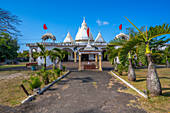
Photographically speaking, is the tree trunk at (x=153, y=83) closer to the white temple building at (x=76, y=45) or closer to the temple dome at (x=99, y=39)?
the white temple building at (x=76, y=45)

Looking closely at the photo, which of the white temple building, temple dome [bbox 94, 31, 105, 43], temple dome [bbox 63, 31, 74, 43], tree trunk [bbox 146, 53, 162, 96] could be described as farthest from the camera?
temple dome [bbox 63, 31, 74, 43]

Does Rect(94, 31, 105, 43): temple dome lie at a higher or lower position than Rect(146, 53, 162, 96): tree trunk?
higher

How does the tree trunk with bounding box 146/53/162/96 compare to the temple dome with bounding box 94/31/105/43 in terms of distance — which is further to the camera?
the temple dome with bounding box 94/31/105/43

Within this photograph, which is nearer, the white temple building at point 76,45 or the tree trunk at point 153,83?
the tree trunk at point 153,83

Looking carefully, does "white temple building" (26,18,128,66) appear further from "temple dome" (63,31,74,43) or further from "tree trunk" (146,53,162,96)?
"tree trunk" (146,53,162,96)

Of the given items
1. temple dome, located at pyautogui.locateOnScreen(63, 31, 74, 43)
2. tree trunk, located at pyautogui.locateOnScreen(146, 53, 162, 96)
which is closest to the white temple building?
temple dome, located at pyautogui.locateOnScreen(63, 31, 74, 43)

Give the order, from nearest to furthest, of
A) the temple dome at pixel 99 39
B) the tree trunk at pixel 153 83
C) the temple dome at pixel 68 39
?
the tree trunk at pixel 153 83 < the temple dome at pixel 99 39 < the temple dome at pixel 68 39

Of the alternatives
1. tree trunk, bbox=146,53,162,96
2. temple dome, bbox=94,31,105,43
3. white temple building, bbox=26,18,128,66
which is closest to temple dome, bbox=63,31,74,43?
white temple building, bbox=26,18,128,66

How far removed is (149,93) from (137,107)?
5.50 ft

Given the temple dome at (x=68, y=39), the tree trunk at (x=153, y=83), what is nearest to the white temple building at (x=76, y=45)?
the temple dome at (x=68, y=39)

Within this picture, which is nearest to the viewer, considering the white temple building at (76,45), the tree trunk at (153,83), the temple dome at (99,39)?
the tree trunk at (153,83)

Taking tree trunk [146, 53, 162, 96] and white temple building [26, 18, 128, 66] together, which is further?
white temple building [26, 18, 128, 66]

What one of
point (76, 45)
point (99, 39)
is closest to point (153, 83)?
point (76, 45)

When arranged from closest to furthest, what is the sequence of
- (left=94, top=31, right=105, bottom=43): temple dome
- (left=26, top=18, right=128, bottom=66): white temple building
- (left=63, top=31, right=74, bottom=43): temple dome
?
(left=26, top=18, right=128, bottom=66): white temple building
(left=94, top=31, right=105, bottom=43): temple dome
(left=63, top=31, right=74, bottom=43): temple dome
